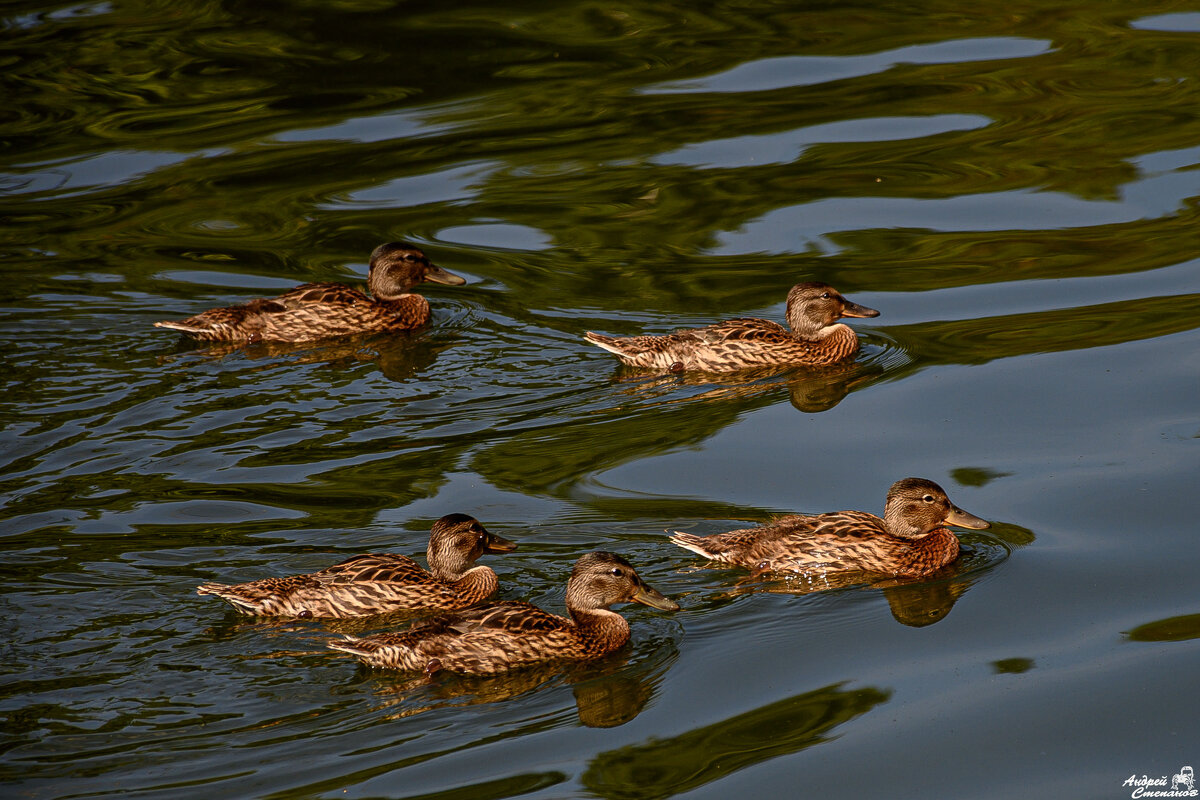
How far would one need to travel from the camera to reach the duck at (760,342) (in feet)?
39.3

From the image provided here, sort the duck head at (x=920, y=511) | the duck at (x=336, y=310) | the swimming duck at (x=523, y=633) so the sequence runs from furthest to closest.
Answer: the duck at (x=336, y=310)
the duck head at (x=920, y=511)
the swimming duck at (x=523, y=633)

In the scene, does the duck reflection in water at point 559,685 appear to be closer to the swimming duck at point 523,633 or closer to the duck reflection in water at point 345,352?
the swimming duck at point 523,633

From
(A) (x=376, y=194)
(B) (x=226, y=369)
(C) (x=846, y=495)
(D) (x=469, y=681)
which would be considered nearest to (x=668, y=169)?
(A) (x=376, y=194)

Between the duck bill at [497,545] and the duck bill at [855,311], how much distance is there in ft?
14.8

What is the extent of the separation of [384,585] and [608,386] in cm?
374

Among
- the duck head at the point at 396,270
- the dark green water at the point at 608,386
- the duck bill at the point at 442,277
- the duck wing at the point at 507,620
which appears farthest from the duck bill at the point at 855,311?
the duck wing at the point at 507,620

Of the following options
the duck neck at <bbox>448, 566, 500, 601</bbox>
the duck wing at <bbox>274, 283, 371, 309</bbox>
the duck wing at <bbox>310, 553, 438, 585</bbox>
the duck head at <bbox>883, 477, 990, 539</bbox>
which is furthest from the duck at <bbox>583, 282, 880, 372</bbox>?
the duck wing at <bbox>310, 553, 438, 585</bbox>

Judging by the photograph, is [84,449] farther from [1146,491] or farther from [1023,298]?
[1023,298]

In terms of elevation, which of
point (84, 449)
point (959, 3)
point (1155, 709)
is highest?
point (959, 3)

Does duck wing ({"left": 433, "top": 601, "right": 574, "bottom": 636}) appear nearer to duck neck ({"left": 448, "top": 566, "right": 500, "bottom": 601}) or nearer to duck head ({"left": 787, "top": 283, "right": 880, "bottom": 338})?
duck neck ({"left": 448, "top": 566, "right": 500, "bottom": 601})

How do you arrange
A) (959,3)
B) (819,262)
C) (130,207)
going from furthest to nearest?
(959,3) → (130,207) → (819,262)

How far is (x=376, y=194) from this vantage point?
16.8 meters

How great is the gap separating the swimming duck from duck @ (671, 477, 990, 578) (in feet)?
2.28

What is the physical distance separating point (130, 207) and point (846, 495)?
9635mm
